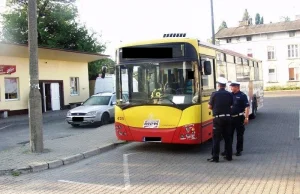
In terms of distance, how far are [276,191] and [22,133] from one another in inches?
478

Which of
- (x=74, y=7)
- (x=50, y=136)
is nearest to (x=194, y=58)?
(x=50, y=136)

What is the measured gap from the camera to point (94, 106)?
1720 cm

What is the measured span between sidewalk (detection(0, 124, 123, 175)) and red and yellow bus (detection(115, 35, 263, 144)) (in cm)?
124

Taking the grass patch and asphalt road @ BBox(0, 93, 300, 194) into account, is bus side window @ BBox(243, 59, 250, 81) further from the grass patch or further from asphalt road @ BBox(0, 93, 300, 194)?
the grass patch

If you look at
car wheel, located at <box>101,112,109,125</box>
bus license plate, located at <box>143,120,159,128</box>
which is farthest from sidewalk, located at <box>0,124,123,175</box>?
car wheel, located at <box>101,112,109,125</box>

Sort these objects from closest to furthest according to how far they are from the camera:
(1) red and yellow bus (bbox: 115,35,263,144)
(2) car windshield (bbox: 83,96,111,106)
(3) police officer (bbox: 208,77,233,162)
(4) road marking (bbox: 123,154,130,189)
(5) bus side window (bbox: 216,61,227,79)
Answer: (4) road marking (bbox: 123,154,130,189) → (3) police officer (bbox: 208,77,233,162) → (1) red and yellow bus (bbox: 115,35,263,144) → (5) bus side window (bbox: 216,61,227,79) → (2) car windshield (bbox: 83,96,111,106)

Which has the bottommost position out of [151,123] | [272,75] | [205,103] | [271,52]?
[151,123]

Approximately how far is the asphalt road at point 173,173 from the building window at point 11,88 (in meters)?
15.9

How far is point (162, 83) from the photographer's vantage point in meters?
9.41

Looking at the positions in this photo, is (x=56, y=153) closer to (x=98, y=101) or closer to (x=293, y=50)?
(x=98, y=101)

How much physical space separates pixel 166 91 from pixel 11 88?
17.7 m

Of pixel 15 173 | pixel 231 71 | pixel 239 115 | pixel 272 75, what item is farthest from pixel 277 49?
pixel 15 173

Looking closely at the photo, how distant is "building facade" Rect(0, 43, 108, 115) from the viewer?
23.3 metres

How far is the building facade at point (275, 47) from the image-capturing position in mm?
53750
